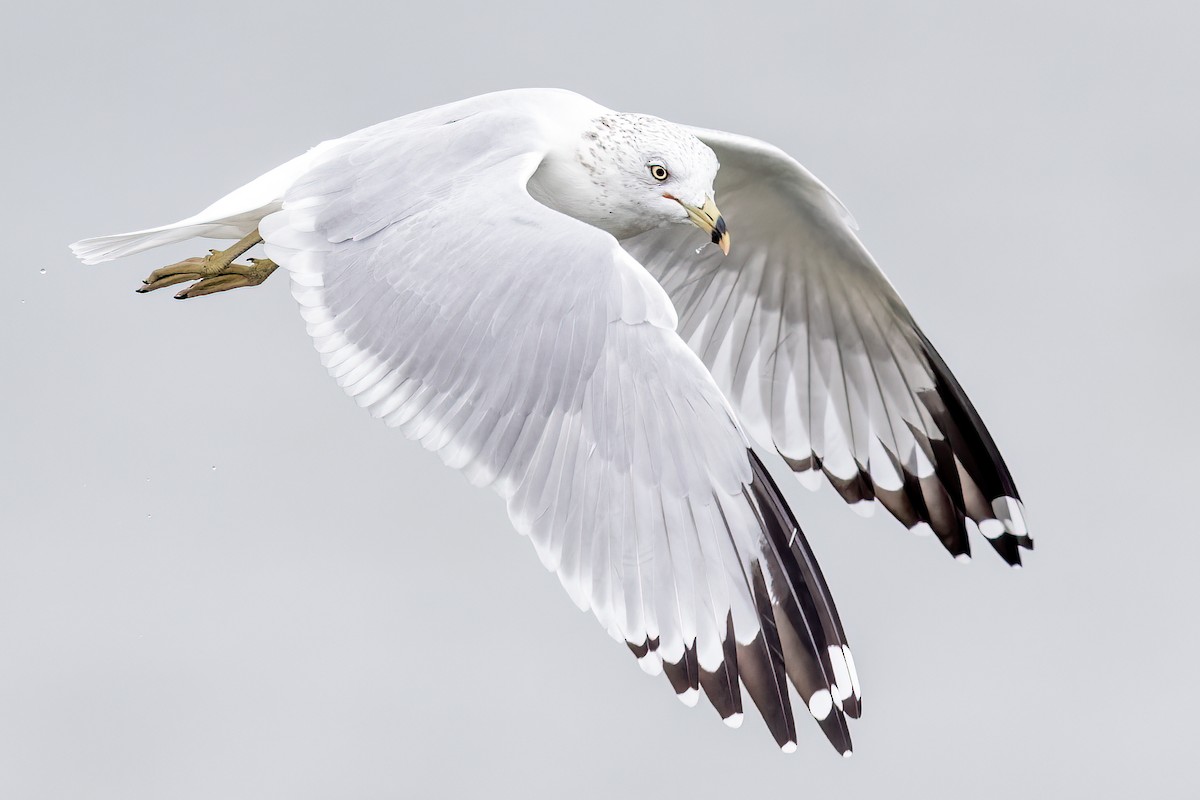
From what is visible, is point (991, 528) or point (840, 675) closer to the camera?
point (840, 675)

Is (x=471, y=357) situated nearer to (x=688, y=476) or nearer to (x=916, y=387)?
(x=688, y=476)

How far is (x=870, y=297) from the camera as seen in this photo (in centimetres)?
470

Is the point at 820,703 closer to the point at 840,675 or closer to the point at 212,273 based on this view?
the point at 840,675

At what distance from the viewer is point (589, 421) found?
3551 mm

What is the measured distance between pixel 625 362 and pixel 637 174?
73cm

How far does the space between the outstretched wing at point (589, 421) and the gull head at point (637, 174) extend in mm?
260

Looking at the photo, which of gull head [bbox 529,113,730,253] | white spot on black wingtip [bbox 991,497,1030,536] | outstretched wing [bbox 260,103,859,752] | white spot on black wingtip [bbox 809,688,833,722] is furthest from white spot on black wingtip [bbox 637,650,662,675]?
white spot on black wingtip [bbox 991,497,1030,536]

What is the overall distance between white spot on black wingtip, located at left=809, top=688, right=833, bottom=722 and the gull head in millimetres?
1113

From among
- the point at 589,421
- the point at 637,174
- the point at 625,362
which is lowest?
the point at 589,421

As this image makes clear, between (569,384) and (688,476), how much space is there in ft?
1.06

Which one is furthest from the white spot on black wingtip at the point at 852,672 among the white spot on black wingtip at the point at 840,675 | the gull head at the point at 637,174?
the gull head at the point at 637,174

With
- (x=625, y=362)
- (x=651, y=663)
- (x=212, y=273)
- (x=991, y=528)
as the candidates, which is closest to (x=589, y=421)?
(x=625, y=362)

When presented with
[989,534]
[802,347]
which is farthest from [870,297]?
[989,534]

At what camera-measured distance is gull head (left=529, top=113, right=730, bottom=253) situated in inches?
160
